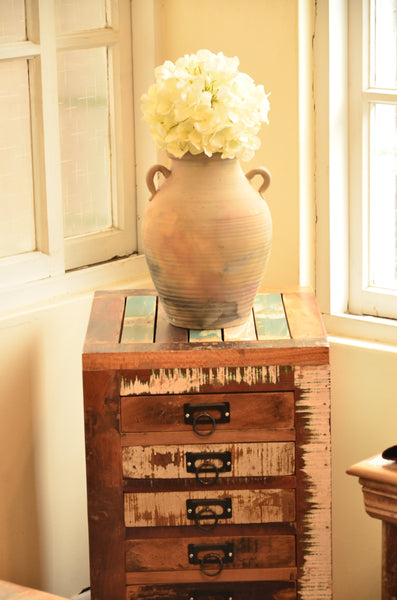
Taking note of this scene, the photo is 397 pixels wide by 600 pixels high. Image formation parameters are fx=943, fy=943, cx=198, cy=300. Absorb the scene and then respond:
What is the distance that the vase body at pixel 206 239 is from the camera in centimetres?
183

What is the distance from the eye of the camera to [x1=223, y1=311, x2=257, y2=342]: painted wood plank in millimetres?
1870

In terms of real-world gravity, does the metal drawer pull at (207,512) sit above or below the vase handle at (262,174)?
below

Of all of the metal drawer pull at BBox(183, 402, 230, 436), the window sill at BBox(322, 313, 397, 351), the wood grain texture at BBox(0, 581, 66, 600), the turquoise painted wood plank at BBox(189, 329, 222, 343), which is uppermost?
the turquoise painted wood plank at BBox(189, 329, 222, 343)

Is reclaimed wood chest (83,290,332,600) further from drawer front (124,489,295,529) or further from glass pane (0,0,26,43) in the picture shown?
glass pane (0,0,26,43)

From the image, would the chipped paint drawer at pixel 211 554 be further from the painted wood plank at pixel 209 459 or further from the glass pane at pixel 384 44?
the glass pane at pixel 384 44

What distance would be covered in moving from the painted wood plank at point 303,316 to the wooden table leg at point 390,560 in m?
0.41

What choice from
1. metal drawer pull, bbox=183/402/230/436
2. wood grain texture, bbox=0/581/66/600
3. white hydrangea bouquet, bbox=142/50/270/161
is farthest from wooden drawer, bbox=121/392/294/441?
white hydrangea bouquet, bbox=142/50/270/161

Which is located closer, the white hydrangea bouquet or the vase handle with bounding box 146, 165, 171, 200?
the white hydrangea bouquet

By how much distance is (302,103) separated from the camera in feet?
7.34

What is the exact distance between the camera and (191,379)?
71.4 inches

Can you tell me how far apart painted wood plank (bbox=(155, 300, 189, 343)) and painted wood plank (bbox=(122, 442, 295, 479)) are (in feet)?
0.69

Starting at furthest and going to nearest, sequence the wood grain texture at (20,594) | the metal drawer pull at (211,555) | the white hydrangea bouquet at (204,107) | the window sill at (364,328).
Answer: the window sill at (364,328)
the metal drawer pull at (211,555)
the white hydrangea bouquet at (204,107)
the wood grain texture at (20,594)

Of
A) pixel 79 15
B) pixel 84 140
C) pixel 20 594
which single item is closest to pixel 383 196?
pixel 84 140

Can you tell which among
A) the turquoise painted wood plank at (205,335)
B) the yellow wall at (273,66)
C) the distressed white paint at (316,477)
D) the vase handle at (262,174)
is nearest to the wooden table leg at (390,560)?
the distressed white paint at (316,477)
